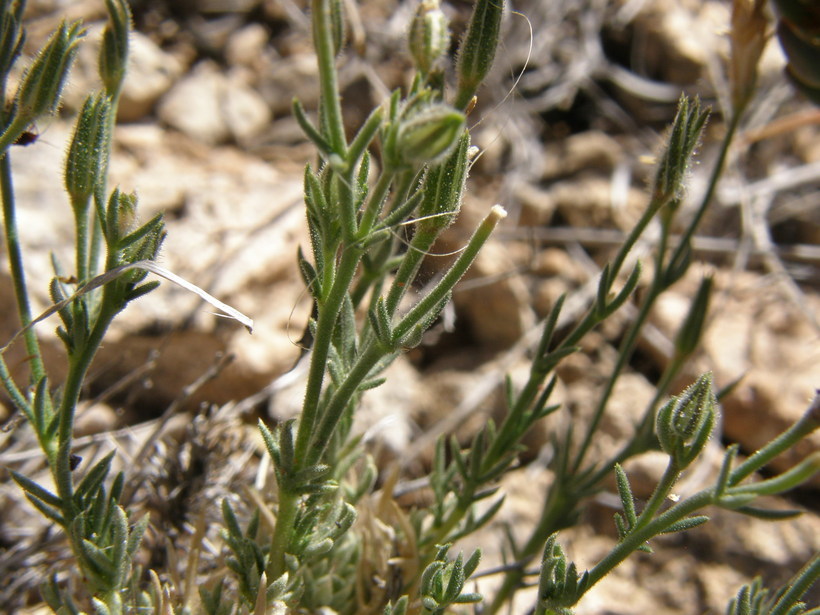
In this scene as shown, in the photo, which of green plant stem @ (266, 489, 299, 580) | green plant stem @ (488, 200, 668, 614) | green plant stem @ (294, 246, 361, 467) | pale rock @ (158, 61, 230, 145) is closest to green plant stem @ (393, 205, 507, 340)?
green plant stem @ (294, 246, 361, 467)

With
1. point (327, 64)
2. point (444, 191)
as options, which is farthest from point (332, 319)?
point (327, 64)

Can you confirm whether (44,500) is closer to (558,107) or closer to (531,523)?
(531,523)

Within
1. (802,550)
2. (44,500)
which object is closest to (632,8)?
(802,550)

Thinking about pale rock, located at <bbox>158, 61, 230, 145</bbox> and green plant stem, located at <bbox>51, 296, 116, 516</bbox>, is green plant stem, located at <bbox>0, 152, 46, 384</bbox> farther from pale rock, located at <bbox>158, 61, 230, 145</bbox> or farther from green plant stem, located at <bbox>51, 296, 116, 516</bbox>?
pale rock, located at <bbox>158, 61, 230, 145</bbox>

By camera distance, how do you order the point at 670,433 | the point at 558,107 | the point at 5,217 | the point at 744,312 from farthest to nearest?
1. the point at 558,107
2. the point at 744,312
3. the point at 5,217
4. the point at 670,433

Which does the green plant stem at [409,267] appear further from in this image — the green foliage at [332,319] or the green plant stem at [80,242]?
the green plant stem at [80,242]

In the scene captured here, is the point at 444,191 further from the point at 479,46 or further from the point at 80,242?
the point at 80,242

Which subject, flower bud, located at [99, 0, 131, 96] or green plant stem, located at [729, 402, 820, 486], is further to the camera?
flower bud, located at [99, 0, 131, 96]
